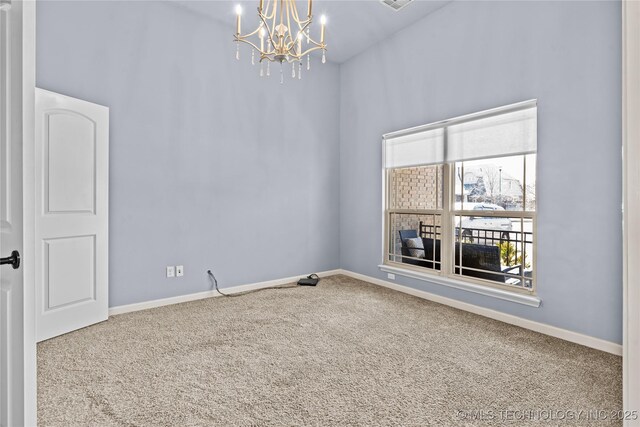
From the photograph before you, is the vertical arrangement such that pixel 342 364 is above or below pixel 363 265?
below

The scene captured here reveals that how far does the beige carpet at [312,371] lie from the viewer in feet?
6.04

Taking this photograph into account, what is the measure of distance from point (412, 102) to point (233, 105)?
6.91 feet

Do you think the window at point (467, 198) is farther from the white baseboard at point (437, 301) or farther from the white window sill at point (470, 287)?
the white baseboard at point (437, 301)

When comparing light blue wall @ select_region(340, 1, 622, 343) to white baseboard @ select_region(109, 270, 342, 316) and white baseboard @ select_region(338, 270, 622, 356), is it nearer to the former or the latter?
white baseboard @ select_region(338, 270, 622, 356)

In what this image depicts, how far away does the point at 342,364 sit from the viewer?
7.82ft

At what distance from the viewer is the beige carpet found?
6.04 ft

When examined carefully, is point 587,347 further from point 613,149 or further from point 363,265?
point 363,265

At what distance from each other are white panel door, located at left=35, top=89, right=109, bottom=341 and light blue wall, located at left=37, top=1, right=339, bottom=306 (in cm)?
20

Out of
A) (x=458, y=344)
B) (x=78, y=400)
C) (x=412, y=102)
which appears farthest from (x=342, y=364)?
(x=412, y=102)

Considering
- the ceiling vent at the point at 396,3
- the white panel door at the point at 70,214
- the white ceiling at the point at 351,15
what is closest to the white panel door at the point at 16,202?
the white panel door at the point at 70,214

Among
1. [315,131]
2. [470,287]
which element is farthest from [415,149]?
[470,287]

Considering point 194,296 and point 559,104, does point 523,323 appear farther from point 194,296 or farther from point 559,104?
point 194,296

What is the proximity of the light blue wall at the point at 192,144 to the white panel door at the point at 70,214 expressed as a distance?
0.20m

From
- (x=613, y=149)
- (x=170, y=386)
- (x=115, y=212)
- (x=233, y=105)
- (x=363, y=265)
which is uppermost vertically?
(x=233, y=105)
